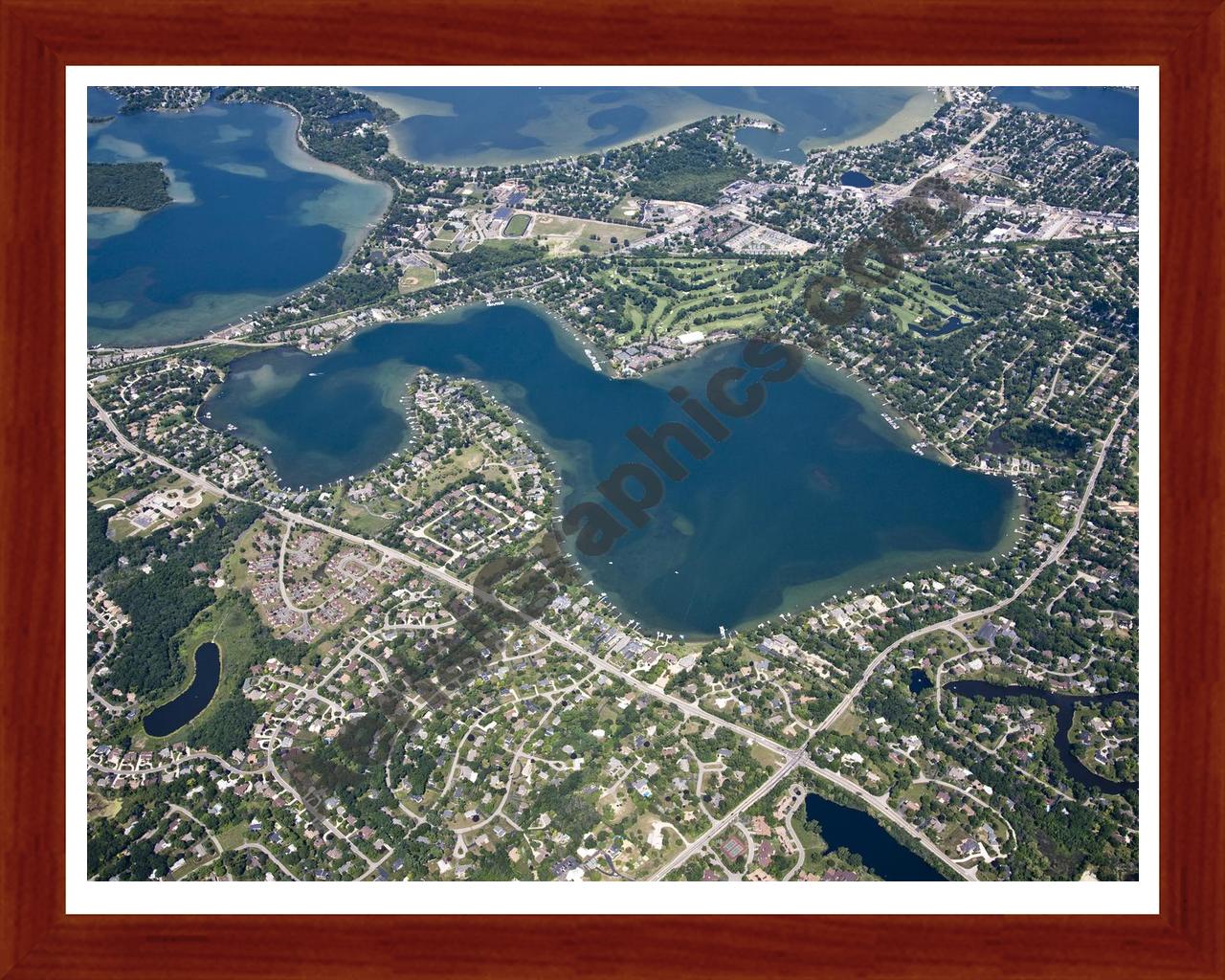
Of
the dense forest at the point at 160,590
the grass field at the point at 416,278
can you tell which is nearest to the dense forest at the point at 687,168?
the grass field at the point at 416,278

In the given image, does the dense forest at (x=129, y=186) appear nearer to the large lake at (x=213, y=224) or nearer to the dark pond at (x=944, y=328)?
the large lake at (x=213, y=224)

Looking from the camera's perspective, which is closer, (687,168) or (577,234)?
(577,234)

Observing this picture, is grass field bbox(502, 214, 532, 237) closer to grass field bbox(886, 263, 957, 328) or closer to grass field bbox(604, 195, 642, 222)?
grass field bbox(604, 195, 642, 222)

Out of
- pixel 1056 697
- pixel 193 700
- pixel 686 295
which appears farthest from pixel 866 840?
pixel 686 295

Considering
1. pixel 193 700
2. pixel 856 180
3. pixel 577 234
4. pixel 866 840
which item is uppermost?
pixel 856 180
